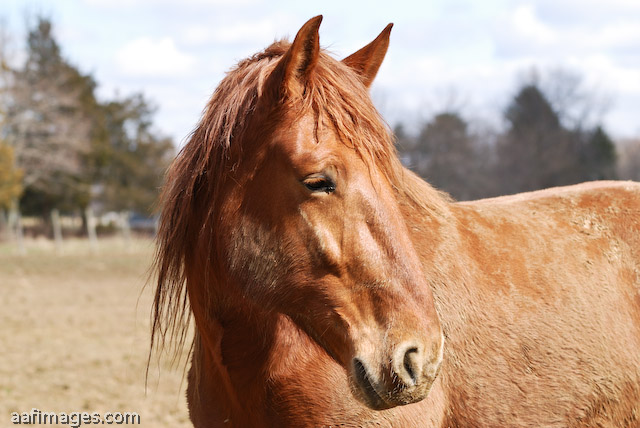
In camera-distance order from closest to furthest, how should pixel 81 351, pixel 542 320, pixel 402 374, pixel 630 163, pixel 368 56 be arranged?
pixel 402 374 → pixel 368 56 → pixel 542 320 → pixel 81 351 → pixel 630 163

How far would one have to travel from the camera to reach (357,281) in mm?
2031

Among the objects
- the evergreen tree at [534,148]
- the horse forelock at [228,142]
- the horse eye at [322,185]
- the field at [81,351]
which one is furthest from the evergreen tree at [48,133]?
the horse eye at [322,185]

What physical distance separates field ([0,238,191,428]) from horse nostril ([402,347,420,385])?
980 mm

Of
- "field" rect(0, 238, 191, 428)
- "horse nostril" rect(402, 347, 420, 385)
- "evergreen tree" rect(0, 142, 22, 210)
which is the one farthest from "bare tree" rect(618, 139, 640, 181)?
"horse nostril" rect(402, 347, 420, 385)

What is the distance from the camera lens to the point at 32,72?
110 ft

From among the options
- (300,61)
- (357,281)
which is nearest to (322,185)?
(357,281)

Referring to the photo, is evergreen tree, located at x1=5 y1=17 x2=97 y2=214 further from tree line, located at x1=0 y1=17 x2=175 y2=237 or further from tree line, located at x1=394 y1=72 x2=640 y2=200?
tree line, located at x1=394 y1=72 x2=640 y2=200

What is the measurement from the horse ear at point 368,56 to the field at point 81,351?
124 cm

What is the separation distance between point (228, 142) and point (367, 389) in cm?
103

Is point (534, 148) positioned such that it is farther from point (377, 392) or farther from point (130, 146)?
point (377, 392)

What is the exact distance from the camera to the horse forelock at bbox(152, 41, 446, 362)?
217 cm

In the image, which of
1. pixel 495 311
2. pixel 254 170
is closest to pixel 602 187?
pixel 495 311

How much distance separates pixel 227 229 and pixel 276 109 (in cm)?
48

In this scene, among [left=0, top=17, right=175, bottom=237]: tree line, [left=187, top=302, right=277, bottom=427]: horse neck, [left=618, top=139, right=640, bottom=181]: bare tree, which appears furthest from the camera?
[left=618, top=139, right=640, bottom=181]: bare tree
